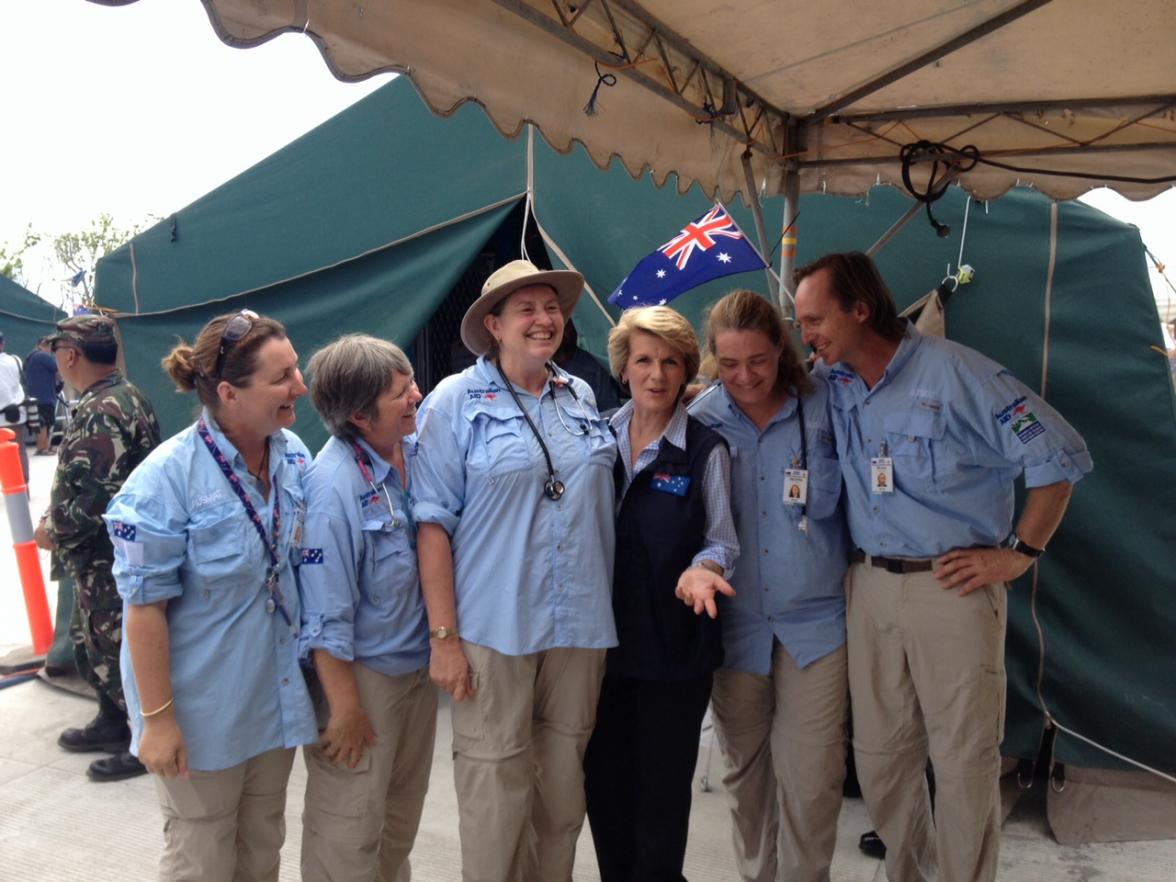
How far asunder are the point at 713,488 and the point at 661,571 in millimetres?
253

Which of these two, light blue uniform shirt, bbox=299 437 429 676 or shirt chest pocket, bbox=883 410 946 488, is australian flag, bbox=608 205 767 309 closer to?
shirt chest pocket, bbox=883 410 946 488

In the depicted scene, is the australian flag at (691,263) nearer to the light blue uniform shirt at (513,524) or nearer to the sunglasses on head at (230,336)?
the light blue uniform shirt at (513,524)

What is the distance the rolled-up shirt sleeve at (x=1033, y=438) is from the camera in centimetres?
225

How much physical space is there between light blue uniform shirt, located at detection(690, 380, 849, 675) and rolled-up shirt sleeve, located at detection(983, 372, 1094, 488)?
43 cm

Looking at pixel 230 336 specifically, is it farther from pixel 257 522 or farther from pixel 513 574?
pixel 513 574

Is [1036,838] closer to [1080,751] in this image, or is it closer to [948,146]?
[1080,751]

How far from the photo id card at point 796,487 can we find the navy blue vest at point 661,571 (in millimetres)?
254

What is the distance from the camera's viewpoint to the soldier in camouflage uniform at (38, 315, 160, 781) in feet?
10.9

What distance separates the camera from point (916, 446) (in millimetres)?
2346

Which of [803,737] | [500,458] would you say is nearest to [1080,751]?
[803,737]

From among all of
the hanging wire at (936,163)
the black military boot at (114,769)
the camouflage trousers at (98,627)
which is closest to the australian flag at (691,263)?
the hanging wire at (936,163)

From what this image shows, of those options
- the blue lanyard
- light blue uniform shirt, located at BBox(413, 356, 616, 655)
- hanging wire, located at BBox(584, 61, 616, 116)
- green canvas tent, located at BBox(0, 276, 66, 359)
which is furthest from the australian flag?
green canvas tent, located at BBox(0, 276, 66, 359)

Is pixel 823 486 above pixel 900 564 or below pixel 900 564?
above

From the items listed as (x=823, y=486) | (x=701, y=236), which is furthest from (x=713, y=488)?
(x=701, y=236)
